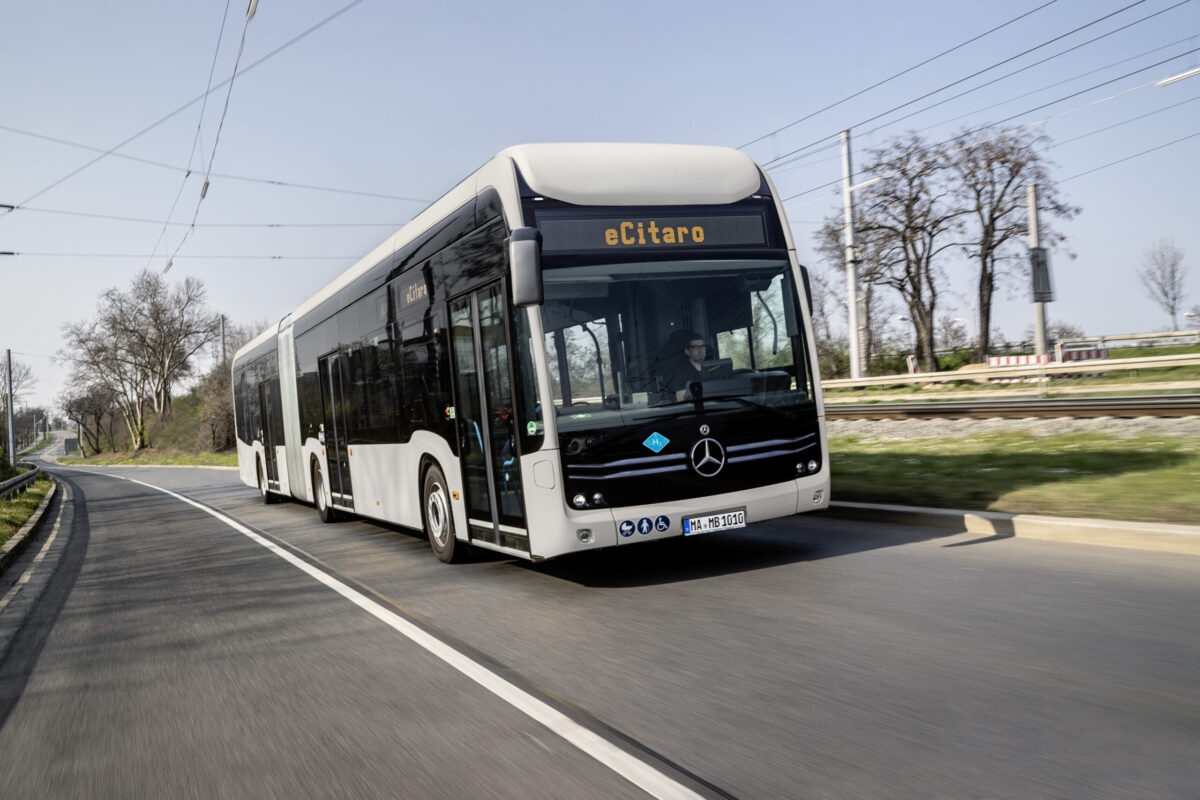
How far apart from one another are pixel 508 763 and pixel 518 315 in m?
4.06

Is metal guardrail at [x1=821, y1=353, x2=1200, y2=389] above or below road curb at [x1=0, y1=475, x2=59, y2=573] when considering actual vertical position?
above

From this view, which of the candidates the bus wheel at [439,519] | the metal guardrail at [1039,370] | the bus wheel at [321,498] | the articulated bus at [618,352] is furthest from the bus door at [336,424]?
the metal guardrail at [1039,370]

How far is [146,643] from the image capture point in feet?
22.8

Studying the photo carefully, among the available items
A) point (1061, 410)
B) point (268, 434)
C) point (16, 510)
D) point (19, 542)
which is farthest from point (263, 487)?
point (1061, 410)

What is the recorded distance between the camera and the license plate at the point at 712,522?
24.0 feet

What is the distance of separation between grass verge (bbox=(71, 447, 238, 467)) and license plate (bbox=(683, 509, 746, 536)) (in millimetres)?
47778

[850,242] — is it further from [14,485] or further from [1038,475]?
[14,485]

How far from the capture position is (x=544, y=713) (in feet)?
14.9

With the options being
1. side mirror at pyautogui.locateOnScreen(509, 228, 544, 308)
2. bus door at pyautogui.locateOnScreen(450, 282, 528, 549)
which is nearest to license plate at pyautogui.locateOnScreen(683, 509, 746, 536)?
bus door at pyautogui.locateOnScreen(450, 282, 528, 549)

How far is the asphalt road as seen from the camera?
3.68 meters

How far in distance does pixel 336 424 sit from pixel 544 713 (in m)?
9.63

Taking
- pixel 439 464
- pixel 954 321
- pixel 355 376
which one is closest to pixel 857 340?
pixel 954 321

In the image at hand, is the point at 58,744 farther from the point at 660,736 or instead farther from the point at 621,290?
the point at 621,290

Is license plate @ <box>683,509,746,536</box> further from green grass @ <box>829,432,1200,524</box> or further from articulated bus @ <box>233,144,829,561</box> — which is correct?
green grass @ <box>829,432,1200,524</box>
